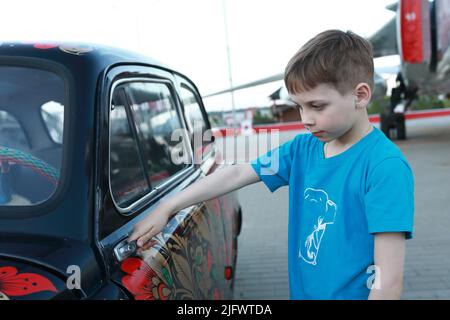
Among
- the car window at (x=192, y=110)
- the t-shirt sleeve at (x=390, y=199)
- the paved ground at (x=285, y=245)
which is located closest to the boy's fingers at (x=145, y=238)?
the t-shirt sleeve at (x=390, y=199)

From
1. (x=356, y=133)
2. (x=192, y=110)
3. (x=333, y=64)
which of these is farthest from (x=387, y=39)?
(x=333, y=64)

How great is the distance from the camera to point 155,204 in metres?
1.98

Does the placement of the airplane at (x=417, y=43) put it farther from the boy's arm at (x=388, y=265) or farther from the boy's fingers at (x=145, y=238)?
the boy's arm at (x=388, y=265)

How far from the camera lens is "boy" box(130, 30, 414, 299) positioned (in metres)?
1.18

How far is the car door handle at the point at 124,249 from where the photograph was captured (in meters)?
1.46

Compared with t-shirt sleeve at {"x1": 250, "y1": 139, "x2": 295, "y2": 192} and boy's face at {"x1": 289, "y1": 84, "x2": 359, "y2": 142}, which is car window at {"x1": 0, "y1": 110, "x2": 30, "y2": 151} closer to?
t-shirt sleeve at {"x1": 250, "y1": 139, "x2": 295, "y2": 192}

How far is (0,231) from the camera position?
4.73 feet

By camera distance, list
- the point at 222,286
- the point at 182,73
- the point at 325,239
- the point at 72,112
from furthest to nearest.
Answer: the point at 182,73 < the point at 222,286 < the point at 72,112 < the point at 325,239

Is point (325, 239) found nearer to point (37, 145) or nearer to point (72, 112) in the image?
point (72, 112)

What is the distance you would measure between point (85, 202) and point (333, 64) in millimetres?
869
